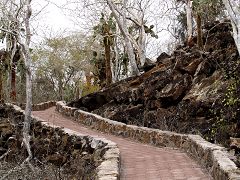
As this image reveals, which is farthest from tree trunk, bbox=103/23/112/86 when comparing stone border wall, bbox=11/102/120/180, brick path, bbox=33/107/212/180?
brick path, bbox=33/107/212/180

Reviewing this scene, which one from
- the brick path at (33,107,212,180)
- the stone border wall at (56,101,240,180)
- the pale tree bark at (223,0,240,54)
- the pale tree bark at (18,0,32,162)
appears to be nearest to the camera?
the stone border wall at (56,101,240,180)

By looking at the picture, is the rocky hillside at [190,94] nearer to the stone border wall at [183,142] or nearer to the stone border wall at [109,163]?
the stone border wall at [183,142]

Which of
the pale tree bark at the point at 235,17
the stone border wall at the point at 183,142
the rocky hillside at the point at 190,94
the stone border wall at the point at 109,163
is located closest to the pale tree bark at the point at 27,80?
the stone border wall at the point at 183,142

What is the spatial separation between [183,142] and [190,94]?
457 cm

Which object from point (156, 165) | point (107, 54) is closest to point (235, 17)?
point (156, 165)

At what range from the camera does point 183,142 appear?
1161 cm

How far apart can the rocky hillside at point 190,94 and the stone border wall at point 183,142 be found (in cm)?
120

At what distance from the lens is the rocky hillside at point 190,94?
13664mm

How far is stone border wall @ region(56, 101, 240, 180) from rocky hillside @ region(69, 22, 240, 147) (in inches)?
47.1

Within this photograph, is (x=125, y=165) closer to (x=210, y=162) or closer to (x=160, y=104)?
(x=210, y=162)

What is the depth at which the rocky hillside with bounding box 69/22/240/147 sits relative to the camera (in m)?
13.7

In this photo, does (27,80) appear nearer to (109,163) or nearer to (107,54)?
(109,163)

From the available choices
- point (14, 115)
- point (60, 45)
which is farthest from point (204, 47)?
point (60, 45)

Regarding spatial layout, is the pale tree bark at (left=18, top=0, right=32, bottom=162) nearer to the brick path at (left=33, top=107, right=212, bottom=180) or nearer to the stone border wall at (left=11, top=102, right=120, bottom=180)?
the stone border wall at (left=11, top=102, right=120, bottom=180)
